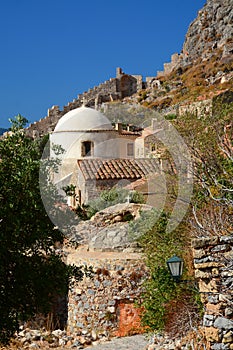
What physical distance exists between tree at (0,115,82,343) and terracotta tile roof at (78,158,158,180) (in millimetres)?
13843

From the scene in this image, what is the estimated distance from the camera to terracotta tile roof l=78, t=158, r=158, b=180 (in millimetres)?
22875

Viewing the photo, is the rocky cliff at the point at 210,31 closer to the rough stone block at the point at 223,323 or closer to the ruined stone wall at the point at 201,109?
the ruined stone wall at the point at 201,109

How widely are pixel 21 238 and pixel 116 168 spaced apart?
15586 millimetres

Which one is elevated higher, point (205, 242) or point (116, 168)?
point (116, 168)

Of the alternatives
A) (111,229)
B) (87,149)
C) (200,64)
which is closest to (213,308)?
(111,229)

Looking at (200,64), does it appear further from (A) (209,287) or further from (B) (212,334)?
(B) (212,334)

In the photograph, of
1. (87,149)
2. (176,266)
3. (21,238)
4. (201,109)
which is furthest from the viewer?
(87,149)

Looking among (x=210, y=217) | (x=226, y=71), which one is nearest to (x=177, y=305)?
(x=210, y=217)

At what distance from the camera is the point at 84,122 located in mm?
28781

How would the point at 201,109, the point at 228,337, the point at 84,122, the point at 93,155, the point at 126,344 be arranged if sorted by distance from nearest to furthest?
the point at 228,337 → the point at 126,344 → the point at 201,109 → the point at 93,155 → the point at 84,122

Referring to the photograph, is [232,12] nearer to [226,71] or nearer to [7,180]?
[226,71]

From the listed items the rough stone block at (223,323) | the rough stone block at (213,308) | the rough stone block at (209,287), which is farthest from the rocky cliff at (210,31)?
the rough stone block at (223,323)

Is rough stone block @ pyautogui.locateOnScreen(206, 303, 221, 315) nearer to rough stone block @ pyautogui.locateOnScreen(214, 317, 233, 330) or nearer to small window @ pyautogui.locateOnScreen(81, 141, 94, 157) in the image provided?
rough stone block @ pyautogui.locateOnScreen(214, 317, 233, 330)

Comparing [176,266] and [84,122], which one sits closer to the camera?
[176,266]
